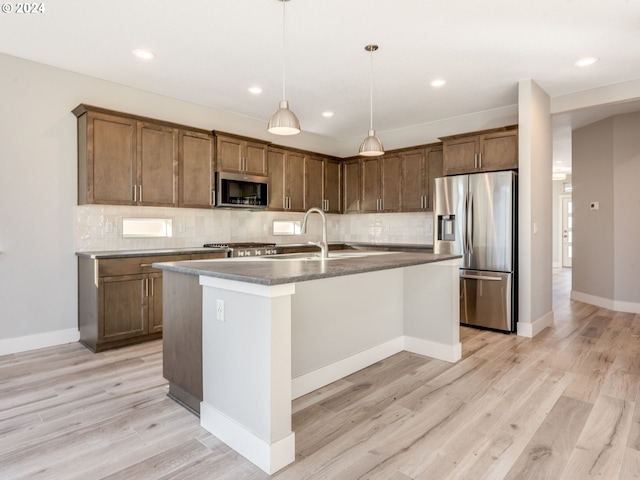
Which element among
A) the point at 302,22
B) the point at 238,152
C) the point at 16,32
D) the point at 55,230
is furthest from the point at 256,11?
the point at 55,230

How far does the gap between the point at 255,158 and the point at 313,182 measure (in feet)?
4.00

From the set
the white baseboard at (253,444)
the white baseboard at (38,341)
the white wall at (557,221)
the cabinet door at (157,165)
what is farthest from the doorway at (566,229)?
the white baseboard at (38,341)

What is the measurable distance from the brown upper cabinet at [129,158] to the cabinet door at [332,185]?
2.39m

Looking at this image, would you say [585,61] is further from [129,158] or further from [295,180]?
[129,158]

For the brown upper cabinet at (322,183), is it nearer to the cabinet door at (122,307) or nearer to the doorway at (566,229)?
the cabinet door at (122,307)

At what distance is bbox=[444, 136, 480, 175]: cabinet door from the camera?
458 cm

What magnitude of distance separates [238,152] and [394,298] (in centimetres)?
284

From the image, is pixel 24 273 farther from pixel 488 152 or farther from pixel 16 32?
pixel 488 152

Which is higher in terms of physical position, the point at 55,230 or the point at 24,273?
the point at 55,230

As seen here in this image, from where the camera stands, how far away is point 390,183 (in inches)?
232

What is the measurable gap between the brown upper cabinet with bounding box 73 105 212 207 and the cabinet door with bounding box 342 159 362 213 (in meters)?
2.78

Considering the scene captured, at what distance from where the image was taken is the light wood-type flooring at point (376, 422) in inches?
72.2

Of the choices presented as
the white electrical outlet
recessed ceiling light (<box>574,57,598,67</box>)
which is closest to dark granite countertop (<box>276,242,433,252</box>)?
recessed ceiling light (<box>574,57,598,67</box>)

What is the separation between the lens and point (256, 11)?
2.74m
